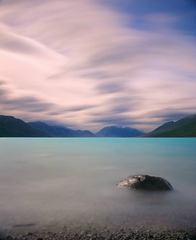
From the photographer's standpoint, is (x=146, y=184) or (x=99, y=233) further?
(x=146, y=184)

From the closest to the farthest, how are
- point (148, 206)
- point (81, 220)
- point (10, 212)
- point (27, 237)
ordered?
point (27, 237) < point (81, 220) < point (10, 212) < point (148, 206)

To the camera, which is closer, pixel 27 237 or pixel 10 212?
pixel 27 237

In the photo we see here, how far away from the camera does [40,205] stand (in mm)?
10609

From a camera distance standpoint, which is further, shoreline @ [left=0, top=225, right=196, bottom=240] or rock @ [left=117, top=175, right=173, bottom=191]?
rock @ [left=117, top=175, right=173, bottom=191]

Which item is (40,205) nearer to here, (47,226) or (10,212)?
(10,212)

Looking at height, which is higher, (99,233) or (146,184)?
(146,184)

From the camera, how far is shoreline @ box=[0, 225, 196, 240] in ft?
23.5

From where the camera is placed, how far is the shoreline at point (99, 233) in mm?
7160

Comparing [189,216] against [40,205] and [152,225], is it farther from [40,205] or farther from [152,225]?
[40,205]

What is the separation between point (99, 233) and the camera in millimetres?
7492

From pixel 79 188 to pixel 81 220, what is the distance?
6.36 metres

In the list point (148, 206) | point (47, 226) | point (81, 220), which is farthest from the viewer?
point (148, 206)

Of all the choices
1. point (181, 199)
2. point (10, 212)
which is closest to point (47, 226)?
point (10, 212)

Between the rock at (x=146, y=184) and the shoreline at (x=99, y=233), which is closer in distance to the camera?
the shoreline at (x=99, y=233)
